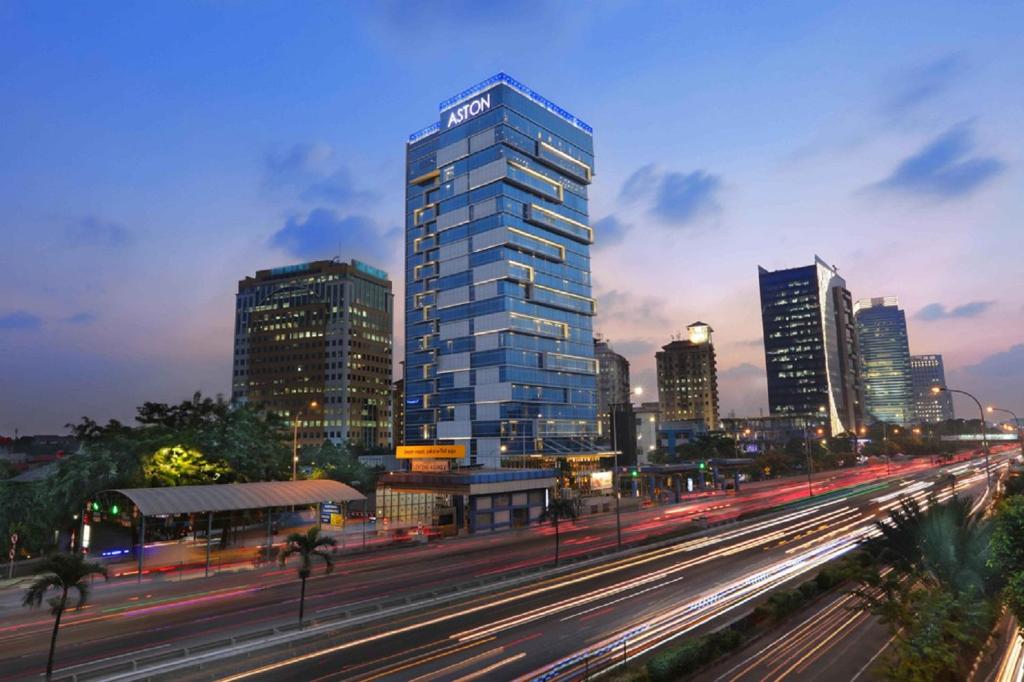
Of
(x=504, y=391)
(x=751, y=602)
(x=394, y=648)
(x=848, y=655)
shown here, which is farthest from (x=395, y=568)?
(x=504, y=391)

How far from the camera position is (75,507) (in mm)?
53250

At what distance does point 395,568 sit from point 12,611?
78.7 feet

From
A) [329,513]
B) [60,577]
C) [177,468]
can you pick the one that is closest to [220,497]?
[177,468]

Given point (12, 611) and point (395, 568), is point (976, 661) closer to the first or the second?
point (395, 568)

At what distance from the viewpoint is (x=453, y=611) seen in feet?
108

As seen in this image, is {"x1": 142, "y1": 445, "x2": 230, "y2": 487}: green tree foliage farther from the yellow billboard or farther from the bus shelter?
the yellow billboard

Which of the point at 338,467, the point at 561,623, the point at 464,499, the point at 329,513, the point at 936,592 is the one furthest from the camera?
the point at 338,467

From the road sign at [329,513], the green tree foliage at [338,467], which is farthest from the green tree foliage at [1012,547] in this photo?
the green tree foliage at [338,467]

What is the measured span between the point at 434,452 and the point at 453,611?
6527 centimetres

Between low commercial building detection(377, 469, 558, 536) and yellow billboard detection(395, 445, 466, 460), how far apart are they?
40.1 ft

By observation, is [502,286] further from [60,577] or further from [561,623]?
[60,577]

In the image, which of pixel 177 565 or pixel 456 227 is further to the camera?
pixel 456 227

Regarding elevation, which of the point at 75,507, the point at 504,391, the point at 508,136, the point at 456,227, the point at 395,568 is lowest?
the point at 395,568

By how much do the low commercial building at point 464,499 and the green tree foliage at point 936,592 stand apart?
45.5 metres
